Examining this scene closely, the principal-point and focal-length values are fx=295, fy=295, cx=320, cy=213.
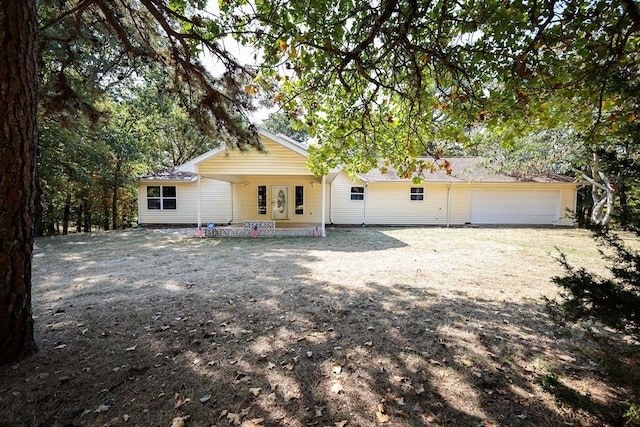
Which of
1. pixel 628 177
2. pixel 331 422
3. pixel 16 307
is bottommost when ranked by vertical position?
pixel 331 422

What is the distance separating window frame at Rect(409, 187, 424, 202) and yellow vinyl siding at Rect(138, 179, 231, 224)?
33.8 ft

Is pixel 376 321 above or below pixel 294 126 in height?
below

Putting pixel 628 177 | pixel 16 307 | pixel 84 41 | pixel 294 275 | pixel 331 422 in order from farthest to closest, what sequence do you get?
pixel 294 275 < pixel 84 41 < pixel 16 307 < pixel 331 422 < pixel 628 177

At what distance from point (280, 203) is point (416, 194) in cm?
773

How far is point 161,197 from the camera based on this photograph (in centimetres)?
1606

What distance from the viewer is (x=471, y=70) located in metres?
3.65

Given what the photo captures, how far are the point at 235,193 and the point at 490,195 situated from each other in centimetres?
1444

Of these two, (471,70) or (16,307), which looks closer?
(16,307)

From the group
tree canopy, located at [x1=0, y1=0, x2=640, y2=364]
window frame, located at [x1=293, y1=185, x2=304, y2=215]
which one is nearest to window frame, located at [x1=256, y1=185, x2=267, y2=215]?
window frame, located at [x1=293, y1=185, x2=304, y2=215]

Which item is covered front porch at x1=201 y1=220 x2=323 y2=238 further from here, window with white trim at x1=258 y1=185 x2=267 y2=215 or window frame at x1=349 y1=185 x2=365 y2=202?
window frame at x1=349 y1=185 x2=365 y2=202

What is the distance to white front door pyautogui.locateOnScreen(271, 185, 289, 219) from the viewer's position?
52.9 ft

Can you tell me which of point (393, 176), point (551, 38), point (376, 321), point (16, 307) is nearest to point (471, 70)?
point (551, 38)

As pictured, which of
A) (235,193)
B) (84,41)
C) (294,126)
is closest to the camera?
(84,41)

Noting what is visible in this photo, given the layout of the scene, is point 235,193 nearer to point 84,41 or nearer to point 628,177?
point 84,41
